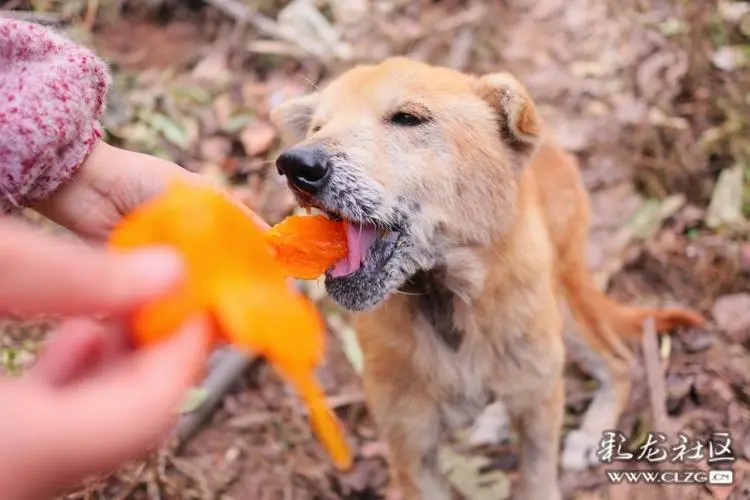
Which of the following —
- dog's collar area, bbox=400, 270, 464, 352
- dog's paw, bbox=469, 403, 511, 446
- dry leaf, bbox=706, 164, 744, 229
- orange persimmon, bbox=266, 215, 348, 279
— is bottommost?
dog's paw, bbox=469, 403, 511, 446

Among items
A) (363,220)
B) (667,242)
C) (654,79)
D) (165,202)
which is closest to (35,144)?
(165,202)

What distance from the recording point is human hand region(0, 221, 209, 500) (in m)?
1.12

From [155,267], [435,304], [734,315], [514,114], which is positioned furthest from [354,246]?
[734,315]

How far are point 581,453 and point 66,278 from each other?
3.24 m

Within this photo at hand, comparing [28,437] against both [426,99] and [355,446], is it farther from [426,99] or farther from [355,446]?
[355,446]

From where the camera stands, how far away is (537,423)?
10.6ft

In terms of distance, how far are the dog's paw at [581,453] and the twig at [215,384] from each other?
172cm

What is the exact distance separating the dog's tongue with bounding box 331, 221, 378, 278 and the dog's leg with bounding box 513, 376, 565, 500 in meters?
1.07

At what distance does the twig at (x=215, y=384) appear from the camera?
3891 mm

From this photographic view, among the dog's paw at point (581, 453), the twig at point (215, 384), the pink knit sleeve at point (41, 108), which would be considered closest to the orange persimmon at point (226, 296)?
the pink knit sleeve at point (41, 108)

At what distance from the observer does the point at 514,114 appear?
274 centimetres

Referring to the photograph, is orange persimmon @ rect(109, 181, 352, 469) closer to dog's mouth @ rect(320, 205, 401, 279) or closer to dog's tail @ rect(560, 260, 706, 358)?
dog's mouth @ rect(320, 205, 401, 279)

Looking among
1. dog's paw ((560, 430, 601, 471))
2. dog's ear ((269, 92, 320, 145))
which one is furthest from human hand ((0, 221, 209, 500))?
dog's paw ((560, 430, 601, 471))

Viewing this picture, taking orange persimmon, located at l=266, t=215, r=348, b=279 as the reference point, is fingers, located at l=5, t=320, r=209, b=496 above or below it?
above
